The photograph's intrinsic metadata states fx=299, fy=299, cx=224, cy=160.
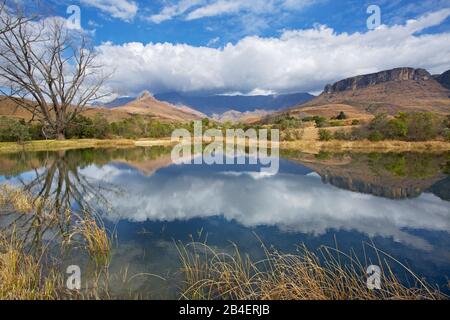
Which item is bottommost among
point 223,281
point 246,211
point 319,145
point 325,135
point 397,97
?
point 246,211

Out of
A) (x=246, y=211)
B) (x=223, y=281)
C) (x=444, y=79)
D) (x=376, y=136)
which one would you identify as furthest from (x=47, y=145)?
(x=444, y=79)

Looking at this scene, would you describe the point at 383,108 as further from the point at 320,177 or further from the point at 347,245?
the point at 347,245

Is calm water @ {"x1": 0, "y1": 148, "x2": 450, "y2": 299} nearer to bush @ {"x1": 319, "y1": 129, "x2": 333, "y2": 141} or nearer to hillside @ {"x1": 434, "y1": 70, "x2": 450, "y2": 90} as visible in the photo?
bush @ {"x1": 319, "y1": 129, "x2": 333, "y2": 141}

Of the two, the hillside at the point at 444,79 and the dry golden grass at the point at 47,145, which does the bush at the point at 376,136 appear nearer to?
the dry golden grass at the point at 47,145

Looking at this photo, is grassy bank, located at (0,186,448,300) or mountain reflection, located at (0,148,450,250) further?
mountain reflection, located at (0,148,450,250)

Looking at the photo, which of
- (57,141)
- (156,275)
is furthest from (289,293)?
(57,141)

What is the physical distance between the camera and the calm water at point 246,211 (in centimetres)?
641

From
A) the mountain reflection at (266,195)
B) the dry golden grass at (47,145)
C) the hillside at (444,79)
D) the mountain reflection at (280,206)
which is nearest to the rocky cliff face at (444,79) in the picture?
the hillside at (444,79)

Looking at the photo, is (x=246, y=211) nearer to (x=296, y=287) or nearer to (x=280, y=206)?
(x=280, y=206)

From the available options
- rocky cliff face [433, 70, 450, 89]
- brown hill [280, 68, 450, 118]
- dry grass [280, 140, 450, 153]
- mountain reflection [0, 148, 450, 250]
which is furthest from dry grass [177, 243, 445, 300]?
rocky cliff face [433, 70, 450, 89]

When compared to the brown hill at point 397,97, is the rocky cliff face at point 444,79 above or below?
above

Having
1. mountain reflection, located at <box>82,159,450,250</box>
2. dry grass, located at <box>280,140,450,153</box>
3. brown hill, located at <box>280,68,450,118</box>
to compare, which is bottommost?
mountain reflection, located at <box>82,159,450,250</box>

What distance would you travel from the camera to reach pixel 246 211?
10.2 metres

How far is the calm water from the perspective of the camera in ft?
21.0
